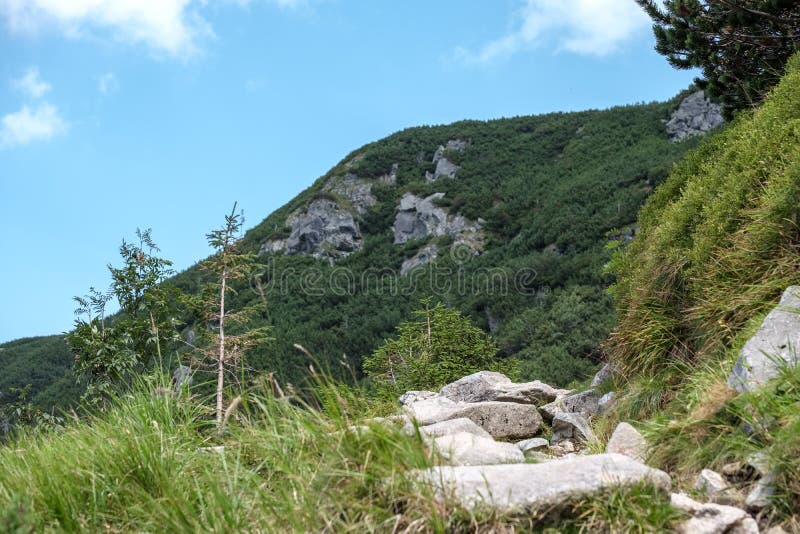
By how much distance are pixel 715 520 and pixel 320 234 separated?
110888mm

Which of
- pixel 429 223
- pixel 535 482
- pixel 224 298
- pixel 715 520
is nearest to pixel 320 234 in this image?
pixel 429 223

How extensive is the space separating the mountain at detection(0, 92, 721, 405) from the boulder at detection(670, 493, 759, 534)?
119 feet

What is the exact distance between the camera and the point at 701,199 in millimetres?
7078

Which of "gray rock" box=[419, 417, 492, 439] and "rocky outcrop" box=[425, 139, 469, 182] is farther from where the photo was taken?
"rocky outcrop" box=[425, 139, 469, 182]

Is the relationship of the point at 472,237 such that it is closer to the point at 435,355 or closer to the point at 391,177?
the point at 391,177

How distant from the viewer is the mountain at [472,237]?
57000mm

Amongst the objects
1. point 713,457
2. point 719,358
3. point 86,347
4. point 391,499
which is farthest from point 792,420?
point 86,347

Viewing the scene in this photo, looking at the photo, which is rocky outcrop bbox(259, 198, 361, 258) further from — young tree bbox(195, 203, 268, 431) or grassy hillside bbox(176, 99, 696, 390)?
young tree bbox(195, 203, 268, 431)

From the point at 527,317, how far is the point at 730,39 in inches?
1876

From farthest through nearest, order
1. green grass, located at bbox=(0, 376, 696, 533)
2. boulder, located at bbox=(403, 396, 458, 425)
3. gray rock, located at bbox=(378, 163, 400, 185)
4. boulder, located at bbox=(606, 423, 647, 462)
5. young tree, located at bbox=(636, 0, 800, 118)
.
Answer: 1. gray rock, located at bbox=(378, 163, 400, 185)
2. young tree, located at bbox=(636, 0, 800, 118)
3. boulder, located at bbox=(403, 396, 458, 425)
4. boulder, located at bbox=(606, 423, 647, 462)
5. green grass, located at bbox=(0, 376, 696, 533)

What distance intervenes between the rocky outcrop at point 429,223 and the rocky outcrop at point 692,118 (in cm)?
3726

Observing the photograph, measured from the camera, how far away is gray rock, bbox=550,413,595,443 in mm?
7391

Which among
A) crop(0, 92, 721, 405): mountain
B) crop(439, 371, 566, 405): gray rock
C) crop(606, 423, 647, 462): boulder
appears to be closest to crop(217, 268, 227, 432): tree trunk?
crop(439, 371, 566, 405): gray rock

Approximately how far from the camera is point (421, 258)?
9688cm
